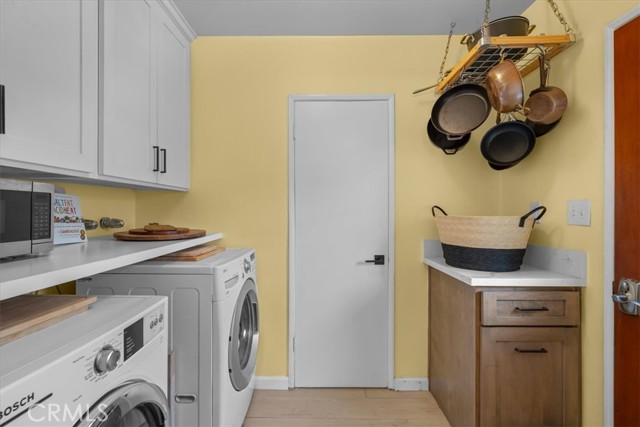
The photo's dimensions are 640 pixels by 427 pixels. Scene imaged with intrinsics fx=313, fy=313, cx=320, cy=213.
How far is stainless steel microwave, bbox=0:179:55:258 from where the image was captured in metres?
0.92

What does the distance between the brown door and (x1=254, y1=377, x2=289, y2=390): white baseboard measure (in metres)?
1.78

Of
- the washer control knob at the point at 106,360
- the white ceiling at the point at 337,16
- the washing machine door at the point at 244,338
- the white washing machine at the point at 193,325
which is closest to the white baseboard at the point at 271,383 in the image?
the washing machine door at the point at 244,338

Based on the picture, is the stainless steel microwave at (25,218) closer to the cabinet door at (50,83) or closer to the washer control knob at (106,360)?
the cabinet door at (50,83)

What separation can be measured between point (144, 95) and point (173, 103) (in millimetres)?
320

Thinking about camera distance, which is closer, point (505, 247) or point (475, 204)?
point (505, 247)

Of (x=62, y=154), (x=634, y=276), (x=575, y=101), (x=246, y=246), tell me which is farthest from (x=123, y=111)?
(x=634, y=276)

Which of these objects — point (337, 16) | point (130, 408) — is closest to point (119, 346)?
point (130, 408)

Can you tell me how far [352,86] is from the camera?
2234 mm

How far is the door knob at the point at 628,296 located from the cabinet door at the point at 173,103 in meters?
2.31

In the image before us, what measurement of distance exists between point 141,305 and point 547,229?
202cm

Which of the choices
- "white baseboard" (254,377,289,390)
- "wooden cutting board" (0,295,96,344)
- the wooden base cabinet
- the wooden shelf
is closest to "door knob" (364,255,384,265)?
the wooden base cabinet

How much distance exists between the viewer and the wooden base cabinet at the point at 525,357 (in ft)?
4.84

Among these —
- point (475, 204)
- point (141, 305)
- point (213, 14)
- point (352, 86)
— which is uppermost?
point (213, 14)

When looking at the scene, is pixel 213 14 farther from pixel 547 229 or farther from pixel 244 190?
pixel 547 229
